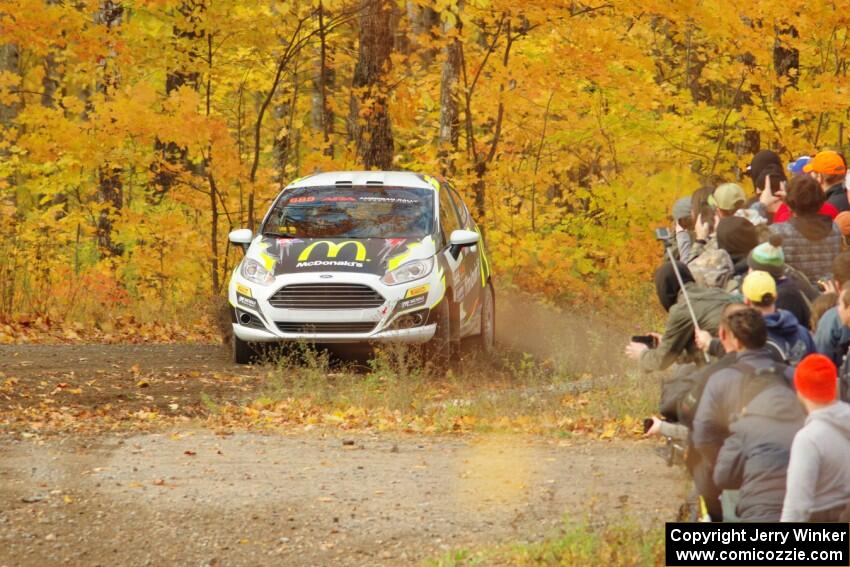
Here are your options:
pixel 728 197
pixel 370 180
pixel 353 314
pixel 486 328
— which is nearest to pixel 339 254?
pixel 353 314

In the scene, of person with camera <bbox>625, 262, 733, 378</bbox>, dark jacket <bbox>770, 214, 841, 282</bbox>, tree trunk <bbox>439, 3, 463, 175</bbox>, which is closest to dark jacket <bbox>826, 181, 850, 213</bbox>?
dark jacket <bbox>770, 214, 841, 282</bbox>

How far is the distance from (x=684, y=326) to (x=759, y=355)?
1529mm

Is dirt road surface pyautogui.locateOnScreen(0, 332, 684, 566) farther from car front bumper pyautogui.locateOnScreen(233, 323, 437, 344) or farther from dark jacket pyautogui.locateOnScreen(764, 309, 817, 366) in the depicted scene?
car front bumper pyautogui.locateOnScreen(233, 323, 437, 344)

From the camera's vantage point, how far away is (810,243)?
8.23 m

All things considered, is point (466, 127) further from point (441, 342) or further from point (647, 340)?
point (647, 340)

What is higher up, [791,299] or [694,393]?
[791,299]

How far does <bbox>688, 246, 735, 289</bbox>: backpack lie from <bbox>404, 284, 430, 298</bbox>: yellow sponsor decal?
15.5ft

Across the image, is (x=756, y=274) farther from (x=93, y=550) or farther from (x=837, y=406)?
(x=93, y=550)

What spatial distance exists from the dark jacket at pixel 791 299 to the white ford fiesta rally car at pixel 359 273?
546 centimetres

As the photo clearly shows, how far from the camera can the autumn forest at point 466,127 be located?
17.4 m

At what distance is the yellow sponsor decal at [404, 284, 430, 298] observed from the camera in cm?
1229

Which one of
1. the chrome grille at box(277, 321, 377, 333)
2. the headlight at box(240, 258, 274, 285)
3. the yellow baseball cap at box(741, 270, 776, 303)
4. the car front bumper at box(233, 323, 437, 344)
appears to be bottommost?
the car front bumper at box(233, 323, 437, 344)

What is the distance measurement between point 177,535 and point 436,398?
4814 mm

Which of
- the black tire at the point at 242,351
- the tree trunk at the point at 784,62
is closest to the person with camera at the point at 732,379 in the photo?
the black tire at the point at 242,351
